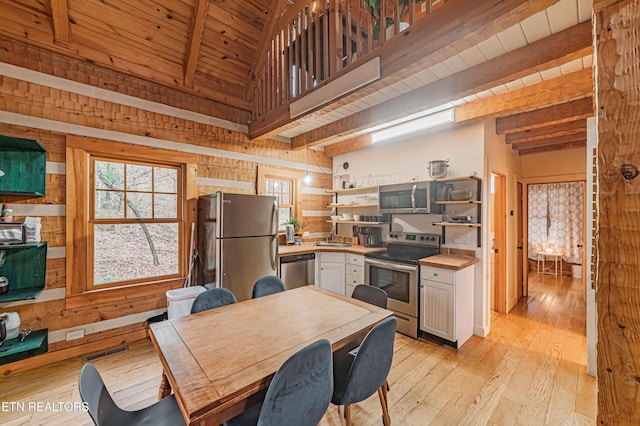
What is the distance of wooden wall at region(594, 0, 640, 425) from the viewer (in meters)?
0.71

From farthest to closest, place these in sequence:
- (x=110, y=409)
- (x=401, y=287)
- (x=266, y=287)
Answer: (x=401, y=287) < (x=266, y=287) < (x=110, y=409)

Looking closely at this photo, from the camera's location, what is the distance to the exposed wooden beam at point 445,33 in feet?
4.91

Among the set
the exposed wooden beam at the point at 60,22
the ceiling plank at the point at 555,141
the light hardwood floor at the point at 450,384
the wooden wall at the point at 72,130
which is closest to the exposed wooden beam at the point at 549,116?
the ceiling plank at the point at 555,141

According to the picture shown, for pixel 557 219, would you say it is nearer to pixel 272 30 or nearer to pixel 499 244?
pixel 499 244

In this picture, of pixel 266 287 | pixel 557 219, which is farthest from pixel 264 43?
pixel 557 219

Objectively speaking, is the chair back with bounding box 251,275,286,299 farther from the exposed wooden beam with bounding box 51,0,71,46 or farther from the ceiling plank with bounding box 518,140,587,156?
the ceiling plank with bounding box 518,140,587,156

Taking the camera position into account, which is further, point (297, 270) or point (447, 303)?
point (297, 270)

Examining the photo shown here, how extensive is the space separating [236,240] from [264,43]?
2.70 meters

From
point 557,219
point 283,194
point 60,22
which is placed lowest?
point 557,219

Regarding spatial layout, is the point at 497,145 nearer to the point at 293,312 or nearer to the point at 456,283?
the point at 456,283

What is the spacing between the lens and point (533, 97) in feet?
8.54

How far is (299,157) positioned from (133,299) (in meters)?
3.32

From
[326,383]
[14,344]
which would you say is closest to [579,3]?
[326,383]

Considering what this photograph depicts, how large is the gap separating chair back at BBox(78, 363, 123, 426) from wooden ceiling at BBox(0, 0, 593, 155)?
8.77ft
